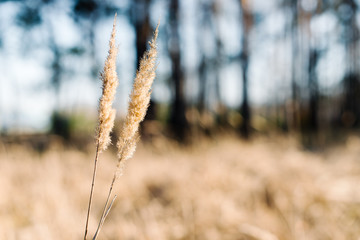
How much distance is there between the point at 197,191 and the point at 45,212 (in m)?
1.43

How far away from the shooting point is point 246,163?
4785 millimetres

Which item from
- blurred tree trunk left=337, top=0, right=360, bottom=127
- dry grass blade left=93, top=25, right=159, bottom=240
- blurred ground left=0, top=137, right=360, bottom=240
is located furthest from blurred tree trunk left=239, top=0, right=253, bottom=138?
dry grass blade left=93, top=25, right=159, bottom=240

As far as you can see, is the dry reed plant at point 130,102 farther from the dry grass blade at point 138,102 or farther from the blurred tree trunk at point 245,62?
the blurred tree trunk at point 245,62

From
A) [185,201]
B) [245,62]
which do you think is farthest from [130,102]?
[245,62]

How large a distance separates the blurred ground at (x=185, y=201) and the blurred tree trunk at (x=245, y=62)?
4.64 m

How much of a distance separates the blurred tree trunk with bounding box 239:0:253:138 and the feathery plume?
367 inches

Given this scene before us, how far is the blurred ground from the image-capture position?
2008 mm

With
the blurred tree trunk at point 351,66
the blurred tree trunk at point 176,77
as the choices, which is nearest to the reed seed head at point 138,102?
the blurred tree trunk at point 176,77

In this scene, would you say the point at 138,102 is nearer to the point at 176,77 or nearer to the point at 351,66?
the point at 176,77

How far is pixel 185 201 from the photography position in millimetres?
2586

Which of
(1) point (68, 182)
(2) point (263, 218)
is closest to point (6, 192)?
(1) point (68, 182)

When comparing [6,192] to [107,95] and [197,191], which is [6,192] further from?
[107,95]

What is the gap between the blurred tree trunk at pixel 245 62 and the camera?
9312 millimetres

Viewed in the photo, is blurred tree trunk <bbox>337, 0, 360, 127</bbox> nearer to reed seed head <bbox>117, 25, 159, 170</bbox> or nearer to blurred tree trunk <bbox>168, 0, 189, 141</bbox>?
blurred tree trunk <bbox>168, 0, 189, 141</bbox>
